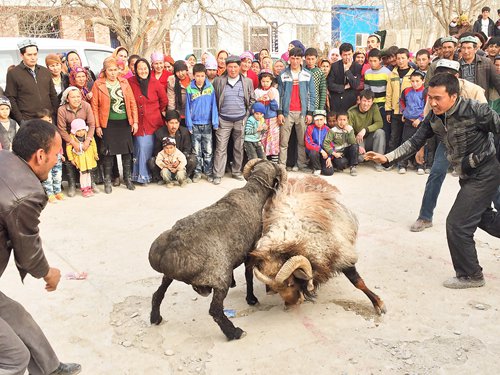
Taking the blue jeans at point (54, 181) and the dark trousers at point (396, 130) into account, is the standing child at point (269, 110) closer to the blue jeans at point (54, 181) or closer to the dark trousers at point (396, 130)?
the dark trousers at point (396, 130)

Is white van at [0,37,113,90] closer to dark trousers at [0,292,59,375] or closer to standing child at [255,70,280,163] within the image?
standing child at [255,70,280,163]

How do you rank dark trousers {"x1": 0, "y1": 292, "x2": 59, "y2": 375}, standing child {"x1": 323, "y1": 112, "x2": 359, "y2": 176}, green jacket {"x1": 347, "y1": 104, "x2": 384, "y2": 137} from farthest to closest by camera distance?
1. green jacket {"x1": 347, "y1": 104, "x2": 384, "y2": 137}
2. standing child {"x1": 323, "y1": 112, "x2": 359, "y2": 176}
3. dark trousers {"x1": 0, "y1": 292, "x2": 59, "y2": 375}

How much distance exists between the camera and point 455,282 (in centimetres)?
452

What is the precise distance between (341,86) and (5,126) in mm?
5769

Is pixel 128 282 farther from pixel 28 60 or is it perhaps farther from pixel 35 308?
pixel 28 60

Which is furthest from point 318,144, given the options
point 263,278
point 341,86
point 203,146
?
point 263,278

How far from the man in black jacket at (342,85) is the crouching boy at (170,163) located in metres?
3.20

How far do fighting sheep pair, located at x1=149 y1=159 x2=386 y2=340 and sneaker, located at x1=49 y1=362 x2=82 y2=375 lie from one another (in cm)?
76

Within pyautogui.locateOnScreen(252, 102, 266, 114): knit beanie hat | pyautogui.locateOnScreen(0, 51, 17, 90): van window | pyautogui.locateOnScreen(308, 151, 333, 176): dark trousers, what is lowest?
pyautogui.locateOnScreen(308, 151, 333, 176): dark trousers

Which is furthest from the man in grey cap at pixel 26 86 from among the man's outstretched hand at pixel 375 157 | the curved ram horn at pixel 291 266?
the curved ram horn at pixel 291 266

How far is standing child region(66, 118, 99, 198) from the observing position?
25.0 feet

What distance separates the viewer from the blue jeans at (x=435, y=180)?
582 cm

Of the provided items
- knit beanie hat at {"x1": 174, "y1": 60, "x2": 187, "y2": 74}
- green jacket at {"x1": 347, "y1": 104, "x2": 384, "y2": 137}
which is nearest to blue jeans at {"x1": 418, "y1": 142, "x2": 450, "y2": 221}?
green jacket at {"x1": 347, "y1": 104, "x2": 384, "y2": 137}

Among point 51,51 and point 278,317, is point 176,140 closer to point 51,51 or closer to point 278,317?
point 51,51
